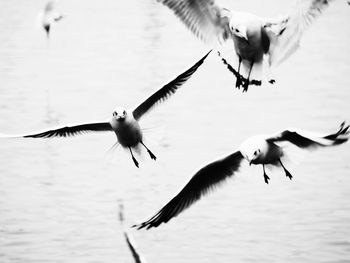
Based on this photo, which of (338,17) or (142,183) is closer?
(142,183)

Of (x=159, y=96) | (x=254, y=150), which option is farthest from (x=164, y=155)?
(x=254, y=150)

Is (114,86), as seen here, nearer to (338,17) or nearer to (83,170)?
(83,170)

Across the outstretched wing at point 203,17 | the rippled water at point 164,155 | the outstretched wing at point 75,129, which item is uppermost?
the outstretched wing at point 203,17

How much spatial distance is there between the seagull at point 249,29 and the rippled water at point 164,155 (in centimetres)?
48

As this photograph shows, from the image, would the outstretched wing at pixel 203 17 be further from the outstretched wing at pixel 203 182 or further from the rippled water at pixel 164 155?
the outstretched wing at pixel 203 182

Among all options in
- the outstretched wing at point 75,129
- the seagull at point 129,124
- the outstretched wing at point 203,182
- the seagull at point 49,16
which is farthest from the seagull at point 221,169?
the seagull at point 49,16

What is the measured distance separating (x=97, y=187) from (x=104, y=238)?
0.68m

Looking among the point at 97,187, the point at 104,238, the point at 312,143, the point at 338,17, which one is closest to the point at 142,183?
the point at 97,187

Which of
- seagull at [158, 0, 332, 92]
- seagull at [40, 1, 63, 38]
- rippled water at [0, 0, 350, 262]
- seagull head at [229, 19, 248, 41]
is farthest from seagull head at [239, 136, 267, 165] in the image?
seagull at [40, 1, 63, 38]

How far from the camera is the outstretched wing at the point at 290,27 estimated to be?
438 cm

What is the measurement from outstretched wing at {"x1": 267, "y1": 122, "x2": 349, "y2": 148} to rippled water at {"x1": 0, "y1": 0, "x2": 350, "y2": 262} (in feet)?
1.02

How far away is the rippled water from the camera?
15.5 feet

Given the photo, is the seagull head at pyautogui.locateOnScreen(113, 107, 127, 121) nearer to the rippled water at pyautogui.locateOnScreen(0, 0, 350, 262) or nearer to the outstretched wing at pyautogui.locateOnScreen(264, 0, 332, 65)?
the rippled water at pyautogui.locateOnScreen(0, 0, 350, 262)

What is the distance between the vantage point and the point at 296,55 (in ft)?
26.6
